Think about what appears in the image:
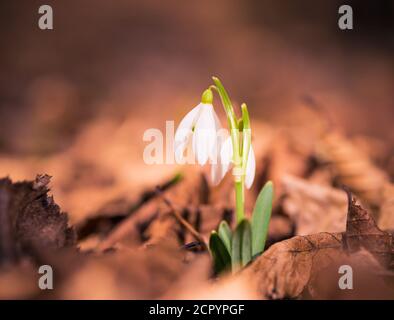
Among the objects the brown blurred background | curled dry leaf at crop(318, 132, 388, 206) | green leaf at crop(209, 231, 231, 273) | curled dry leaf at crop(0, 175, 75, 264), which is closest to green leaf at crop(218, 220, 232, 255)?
green leaf at crop(209, 231, 231, 273)

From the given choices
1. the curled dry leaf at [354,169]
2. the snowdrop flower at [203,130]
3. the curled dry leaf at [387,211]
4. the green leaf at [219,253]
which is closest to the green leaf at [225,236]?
the green leaf at [219,253]

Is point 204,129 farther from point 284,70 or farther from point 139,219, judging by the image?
point 284,70

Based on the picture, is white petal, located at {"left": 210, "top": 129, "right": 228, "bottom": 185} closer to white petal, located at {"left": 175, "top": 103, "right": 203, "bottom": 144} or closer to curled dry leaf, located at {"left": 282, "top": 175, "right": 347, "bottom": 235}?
white petal, located at {"left": 175, "top": 103, "right": 203, "bottom": 144}

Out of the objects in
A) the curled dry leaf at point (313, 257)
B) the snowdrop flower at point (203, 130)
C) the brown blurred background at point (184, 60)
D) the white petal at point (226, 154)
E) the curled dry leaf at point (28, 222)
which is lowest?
the curled dry leaf at point (313, 257)

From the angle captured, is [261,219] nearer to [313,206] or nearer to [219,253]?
[219,253]

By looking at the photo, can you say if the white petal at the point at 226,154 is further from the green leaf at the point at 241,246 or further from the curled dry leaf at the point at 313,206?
the curled dry leaf at the point at 313,206

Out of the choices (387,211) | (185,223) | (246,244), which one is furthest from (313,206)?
(246,244)
